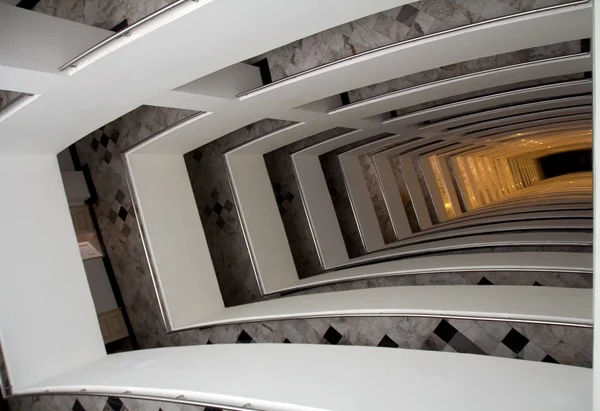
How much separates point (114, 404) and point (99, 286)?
12.1 feet

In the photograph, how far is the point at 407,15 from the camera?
396cm

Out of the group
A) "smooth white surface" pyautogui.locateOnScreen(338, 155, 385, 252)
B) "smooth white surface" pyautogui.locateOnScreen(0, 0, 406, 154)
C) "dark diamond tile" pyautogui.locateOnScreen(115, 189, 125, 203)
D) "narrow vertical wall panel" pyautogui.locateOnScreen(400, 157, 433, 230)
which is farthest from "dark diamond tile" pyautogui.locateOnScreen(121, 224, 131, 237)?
"narrow vertical wall panel" pyautogui.locateOnScreen(400, 157, 433, 230)

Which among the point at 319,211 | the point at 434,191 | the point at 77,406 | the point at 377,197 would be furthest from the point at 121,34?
the point at 434,191

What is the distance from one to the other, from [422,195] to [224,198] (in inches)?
322

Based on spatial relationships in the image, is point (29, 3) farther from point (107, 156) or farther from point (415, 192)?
point (415, 192)

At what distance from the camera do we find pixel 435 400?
8.04ft

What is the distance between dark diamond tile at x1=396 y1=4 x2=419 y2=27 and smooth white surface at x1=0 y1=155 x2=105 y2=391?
393 cm

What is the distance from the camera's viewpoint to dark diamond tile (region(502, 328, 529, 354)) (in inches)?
128

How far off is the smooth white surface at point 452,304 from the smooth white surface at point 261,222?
1.90m

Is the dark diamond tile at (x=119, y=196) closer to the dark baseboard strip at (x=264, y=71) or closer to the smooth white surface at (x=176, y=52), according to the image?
the smooth white surface at (x=176, y=52)

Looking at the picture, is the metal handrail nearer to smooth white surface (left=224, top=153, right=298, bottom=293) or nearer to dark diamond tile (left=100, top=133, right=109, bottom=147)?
dark diamond tile (left=100, top=133, right=109, bottom=147)

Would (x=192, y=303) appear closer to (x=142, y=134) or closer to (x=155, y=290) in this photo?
(x=155, y=290)

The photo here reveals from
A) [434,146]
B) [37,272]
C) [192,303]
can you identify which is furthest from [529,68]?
[434,146]

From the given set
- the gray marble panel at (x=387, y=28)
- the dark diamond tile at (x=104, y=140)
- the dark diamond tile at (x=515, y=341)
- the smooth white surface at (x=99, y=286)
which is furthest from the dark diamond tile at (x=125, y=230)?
the dark diamond tile at (x=515, y=341)
